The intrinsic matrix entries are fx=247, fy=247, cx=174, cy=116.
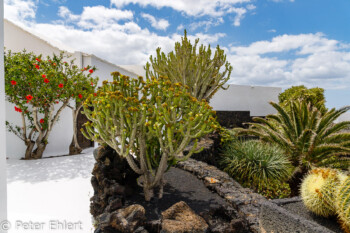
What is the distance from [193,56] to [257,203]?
16.9 feet

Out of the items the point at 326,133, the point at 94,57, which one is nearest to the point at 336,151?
the point at 326,133

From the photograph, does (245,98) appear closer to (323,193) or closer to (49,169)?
(49,169)

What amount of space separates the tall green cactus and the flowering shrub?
267 cm

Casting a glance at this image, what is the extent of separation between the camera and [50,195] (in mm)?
4715

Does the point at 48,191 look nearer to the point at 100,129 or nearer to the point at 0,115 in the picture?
the point at 100,129

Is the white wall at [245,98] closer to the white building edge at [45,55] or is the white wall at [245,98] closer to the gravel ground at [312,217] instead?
the white building edge at [45,55]

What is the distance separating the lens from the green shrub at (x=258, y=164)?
5.59 meters

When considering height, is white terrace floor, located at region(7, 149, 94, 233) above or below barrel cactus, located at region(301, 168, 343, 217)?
below

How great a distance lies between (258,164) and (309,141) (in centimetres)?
128

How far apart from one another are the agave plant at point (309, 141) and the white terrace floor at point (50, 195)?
4126 millimetres

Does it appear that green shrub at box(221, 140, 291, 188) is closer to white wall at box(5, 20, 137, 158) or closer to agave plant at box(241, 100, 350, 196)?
agave plant at box(241, 100, 350, 196)

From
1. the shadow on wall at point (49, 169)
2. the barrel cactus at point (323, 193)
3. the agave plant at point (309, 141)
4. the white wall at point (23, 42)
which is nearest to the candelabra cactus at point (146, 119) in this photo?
the barrel cactus at point (323, 193)

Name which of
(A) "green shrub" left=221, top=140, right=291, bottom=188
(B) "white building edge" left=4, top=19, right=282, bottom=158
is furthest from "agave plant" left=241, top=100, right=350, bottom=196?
(B) "white building edge" left=4, top=19, right=282, bottom=158

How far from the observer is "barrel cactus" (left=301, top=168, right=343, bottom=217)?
2814 mm
